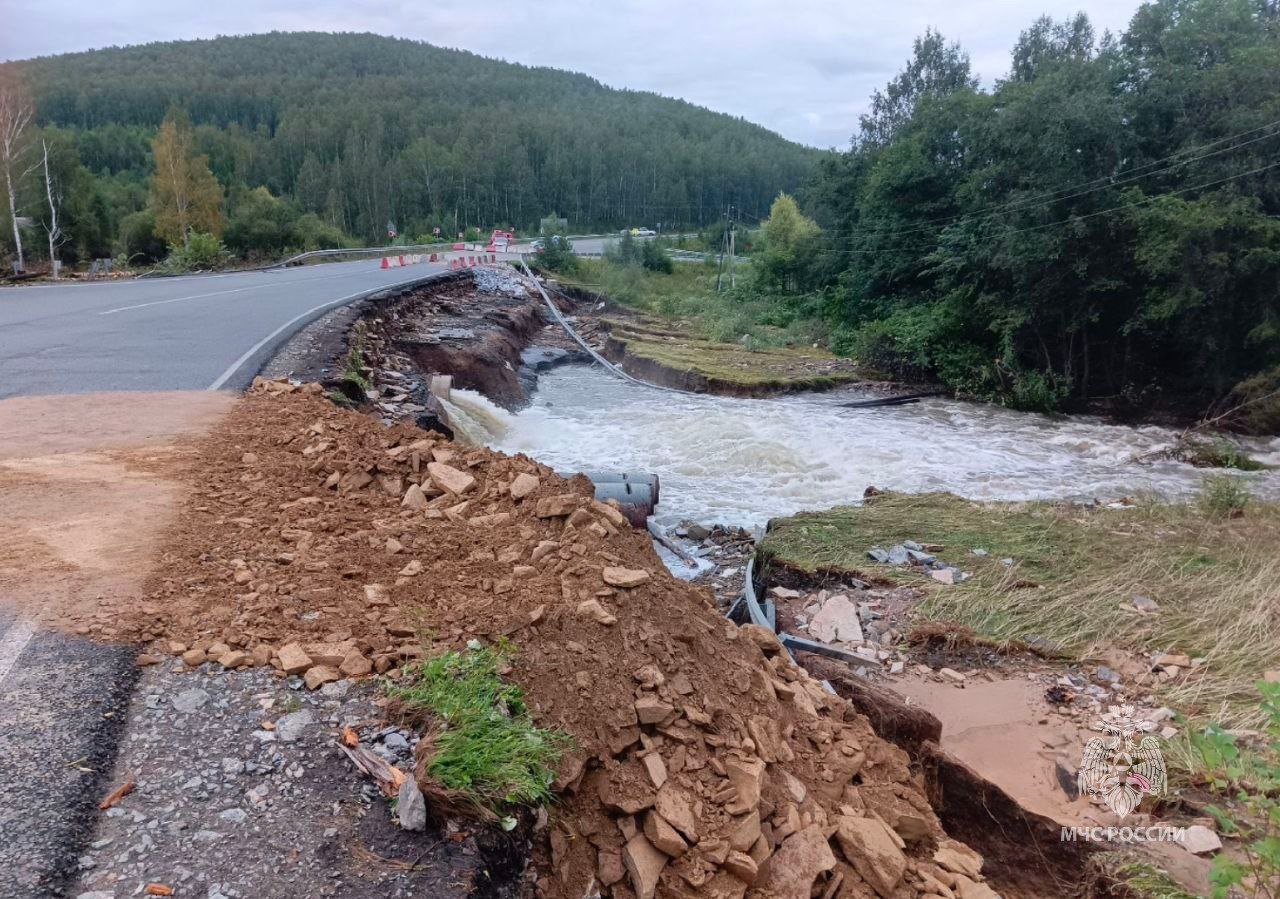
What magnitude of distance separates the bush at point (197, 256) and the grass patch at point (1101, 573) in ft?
82.2

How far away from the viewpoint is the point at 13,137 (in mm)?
29453

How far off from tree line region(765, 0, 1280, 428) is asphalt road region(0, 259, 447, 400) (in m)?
15.7

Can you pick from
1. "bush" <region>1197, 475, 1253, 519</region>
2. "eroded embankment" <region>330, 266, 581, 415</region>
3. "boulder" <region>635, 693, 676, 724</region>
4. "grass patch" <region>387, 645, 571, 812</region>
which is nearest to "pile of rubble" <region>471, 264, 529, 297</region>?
"eroded embankment" <region>330, 266, 581, 415</region>

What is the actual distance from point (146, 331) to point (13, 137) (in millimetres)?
25114

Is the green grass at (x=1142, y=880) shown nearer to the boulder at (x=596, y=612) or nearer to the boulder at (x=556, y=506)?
the boulder at (x=596, y=612)

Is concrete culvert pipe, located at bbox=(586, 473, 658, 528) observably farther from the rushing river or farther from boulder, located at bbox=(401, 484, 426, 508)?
boulder, located at bbox=(401, 484, 426, 508)

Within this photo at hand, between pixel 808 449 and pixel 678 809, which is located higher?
pixel 678 809

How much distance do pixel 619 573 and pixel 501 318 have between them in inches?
818

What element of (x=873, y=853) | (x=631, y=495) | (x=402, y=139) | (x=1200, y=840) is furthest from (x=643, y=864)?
(x=402, y=139)

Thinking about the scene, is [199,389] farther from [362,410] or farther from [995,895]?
[995,895]

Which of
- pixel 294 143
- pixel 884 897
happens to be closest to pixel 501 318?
pixel 884 897

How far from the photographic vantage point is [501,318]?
23.8 meters

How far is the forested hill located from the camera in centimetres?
6906

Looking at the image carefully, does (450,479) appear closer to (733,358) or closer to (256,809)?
(256,809)
